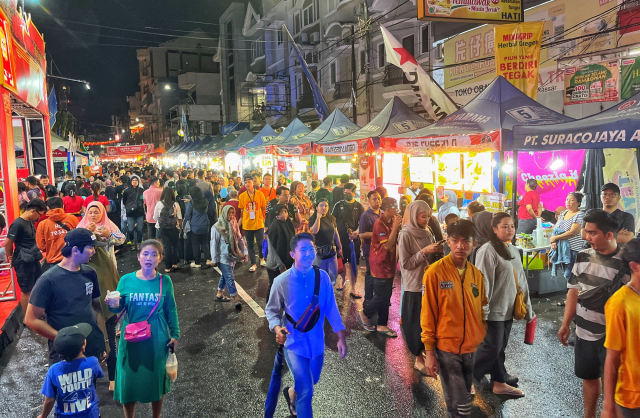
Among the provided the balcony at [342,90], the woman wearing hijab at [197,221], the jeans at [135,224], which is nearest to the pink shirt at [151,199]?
the woman wearing hijab at [197,221]

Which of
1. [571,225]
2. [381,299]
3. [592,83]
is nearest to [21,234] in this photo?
[381,299]

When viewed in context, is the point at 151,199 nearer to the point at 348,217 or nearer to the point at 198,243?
the point at 198,243

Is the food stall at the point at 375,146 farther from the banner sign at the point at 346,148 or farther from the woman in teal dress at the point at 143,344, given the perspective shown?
the woman in teal dress at the point at 143,344

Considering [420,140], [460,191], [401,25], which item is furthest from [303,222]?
[401,25]

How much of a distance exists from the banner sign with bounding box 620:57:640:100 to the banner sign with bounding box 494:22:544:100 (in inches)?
136

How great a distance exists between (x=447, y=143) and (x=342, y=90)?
1874cm

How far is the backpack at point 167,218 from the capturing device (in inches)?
371

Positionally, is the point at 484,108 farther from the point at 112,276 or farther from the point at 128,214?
the point at 128,214

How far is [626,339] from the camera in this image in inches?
103

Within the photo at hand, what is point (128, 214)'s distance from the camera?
40.1ft

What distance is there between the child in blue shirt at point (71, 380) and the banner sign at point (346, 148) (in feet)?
30.3

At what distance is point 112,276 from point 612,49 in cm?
1311

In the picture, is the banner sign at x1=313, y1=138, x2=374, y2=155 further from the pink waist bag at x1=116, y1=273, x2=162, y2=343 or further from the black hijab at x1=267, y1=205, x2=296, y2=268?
the pink waist bag at x1=116, y1=273, x2=162, y2=343

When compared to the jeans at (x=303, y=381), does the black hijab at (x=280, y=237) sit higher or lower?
higher
